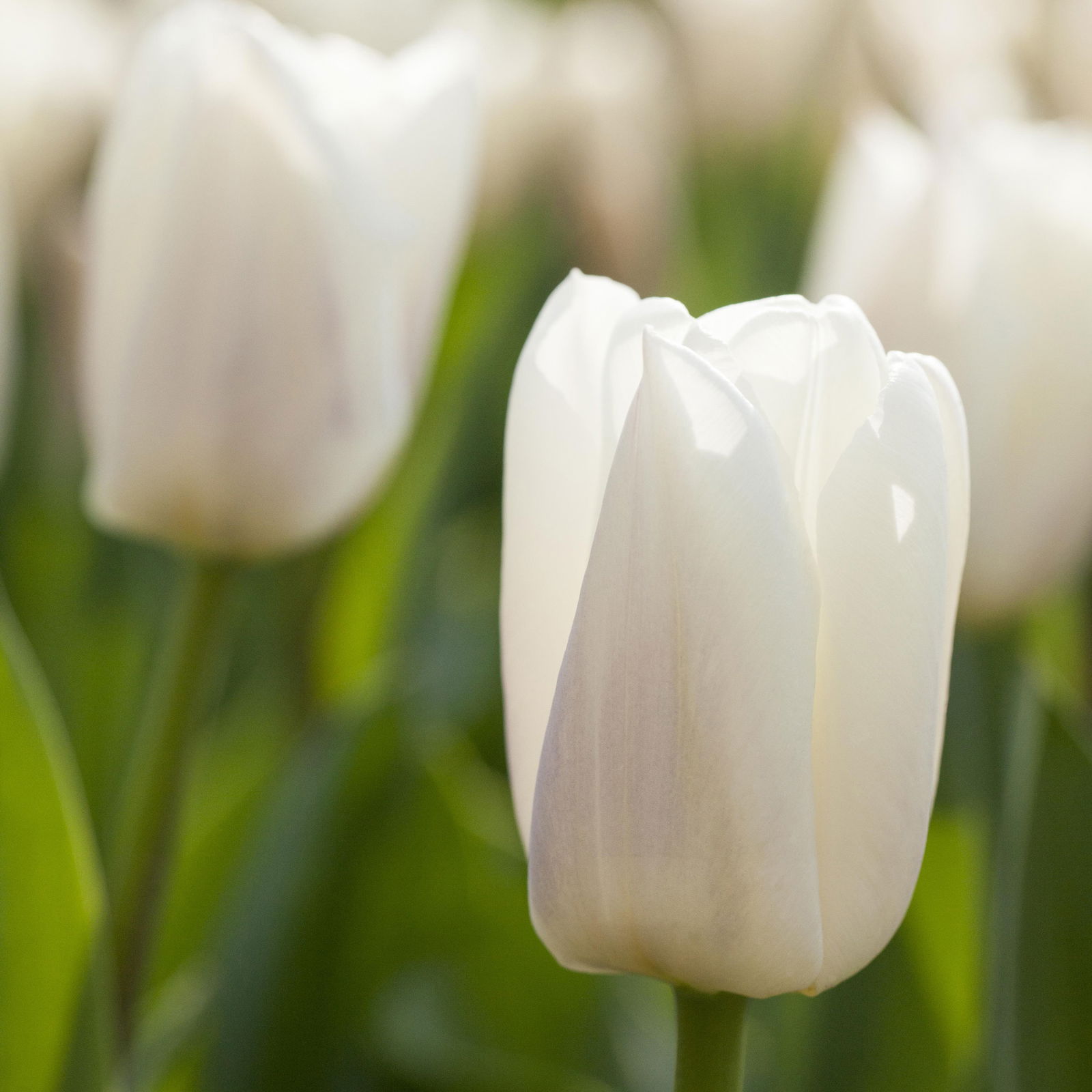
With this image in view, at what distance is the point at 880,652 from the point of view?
275 millimetres

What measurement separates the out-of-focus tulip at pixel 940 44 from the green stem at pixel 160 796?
734 mm

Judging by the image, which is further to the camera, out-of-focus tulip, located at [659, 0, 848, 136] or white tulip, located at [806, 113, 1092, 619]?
out-of-focus tulip, located at [659, 0, 848, 136]

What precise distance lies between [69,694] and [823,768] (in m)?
0.52

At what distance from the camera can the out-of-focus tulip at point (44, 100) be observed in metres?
0.72

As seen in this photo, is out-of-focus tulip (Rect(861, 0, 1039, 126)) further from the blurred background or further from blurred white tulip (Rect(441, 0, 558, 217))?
blurred white tulip (Rect(441, 0, 558, 217))

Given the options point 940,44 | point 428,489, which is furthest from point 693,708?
point 940,44

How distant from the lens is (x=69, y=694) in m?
0.72

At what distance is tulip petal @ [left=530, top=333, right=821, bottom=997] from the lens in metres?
0.27

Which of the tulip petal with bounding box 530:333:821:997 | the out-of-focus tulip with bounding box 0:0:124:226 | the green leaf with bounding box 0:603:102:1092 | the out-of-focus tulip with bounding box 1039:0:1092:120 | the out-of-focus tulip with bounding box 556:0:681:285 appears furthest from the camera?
the out-of-focus tulip with bounding box 556:0:681:285

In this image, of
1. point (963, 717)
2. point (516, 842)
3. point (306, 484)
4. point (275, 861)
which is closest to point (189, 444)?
point (306, 484)

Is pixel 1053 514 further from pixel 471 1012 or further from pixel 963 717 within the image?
pixel 471 1012

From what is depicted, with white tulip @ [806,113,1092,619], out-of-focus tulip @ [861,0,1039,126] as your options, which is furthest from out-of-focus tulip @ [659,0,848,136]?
white tulip @ [806,113,1092,619]

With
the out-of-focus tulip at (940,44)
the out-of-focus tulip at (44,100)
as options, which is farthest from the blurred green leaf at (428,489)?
the out-of-focus tulip at (940,44)

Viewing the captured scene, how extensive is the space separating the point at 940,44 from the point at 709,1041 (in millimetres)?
1145
